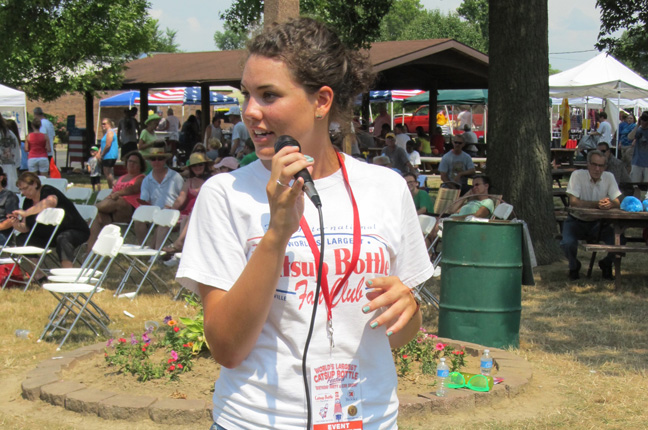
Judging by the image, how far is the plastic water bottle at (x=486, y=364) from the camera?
555 centimetres

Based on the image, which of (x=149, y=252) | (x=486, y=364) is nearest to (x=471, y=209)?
(x=149, y=252)

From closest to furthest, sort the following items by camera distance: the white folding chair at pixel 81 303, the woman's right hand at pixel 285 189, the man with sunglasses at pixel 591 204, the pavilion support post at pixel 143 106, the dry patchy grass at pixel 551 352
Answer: the woman's right hand at pixel 285 189
the dry patchy grass at pixel 551 352
the white folding chair at pixel 81 303
the man with sunglasses at pixel 591 204
the pavilion support post at pixel 143 106

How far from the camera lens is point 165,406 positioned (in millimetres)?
4844

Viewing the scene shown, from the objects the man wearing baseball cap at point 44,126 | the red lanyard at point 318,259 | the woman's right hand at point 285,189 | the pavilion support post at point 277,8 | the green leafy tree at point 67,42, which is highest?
the green leafy tree at point 67,42

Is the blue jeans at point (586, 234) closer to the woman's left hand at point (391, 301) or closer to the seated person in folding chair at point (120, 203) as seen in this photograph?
the seated person in folding chair at point (120, 203)

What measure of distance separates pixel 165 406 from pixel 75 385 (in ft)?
3.02

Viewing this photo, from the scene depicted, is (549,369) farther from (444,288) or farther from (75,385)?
(75,385)

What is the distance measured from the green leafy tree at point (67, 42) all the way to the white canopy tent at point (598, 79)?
440 inches

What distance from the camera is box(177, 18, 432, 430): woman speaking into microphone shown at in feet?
5.51

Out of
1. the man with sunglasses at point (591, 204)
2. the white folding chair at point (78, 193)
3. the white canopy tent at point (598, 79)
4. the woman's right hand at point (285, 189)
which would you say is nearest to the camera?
the woman's right hand at point (285, 189)

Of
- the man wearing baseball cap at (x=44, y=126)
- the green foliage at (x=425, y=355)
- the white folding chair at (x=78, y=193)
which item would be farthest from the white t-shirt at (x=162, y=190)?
the man wearing baseball cap at (x=44, y=126)

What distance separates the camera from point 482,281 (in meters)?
6.53

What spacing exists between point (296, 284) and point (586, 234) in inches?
347

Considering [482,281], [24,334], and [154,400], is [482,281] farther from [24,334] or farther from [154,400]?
[24,334]
